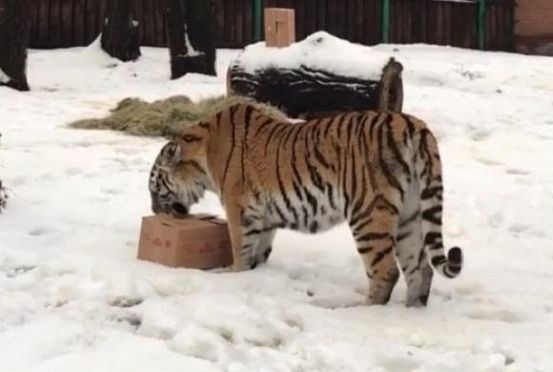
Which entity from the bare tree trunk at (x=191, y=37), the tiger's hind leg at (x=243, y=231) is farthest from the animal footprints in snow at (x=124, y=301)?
the bare tree trunk at (x=191, y=37)

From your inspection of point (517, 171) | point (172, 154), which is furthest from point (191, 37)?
point (172, 154)

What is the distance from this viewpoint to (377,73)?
11055mm

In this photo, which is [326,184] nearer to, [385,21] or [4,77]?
[4,77]

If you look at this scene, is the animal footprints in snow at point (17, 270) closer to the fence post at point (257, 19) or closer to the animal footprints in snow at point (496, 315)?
the animal footprints in snow at point (496, 315)

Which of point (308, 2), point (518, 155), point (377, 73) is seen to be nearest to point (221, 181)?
point (518, 155)

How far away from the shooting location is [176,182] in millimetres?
6211

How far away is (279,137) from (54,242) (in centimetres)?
144

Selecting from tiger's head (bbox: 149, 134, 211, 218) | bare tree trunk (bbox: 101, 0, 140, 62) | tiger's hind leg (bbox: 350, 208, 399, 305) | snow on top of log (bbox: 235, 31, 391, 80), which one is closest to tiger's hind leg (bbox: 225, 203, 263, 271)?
tiger's head (bbox: 149, 134, 211, 218)

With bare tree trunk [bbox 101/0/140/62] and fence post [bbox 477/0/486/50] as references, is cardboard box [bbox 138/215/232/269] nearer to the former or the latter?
bare tree trunk [bbox 101/0/140/62]

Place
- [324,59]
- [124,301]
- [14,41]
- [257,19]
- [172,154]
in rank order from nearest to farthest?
[124,301], [172,154], [324,59], [14,41], [257,19]

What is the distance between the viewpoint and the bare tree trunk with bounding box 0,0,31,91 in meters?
13.3

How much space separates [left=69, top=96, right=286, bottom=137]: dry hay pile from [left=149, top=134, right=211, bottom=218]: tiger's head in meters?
3.92

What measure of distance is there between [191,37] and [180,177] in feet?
30.2

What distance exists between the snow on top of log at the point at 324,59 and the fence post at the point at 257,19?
861 centimetres
